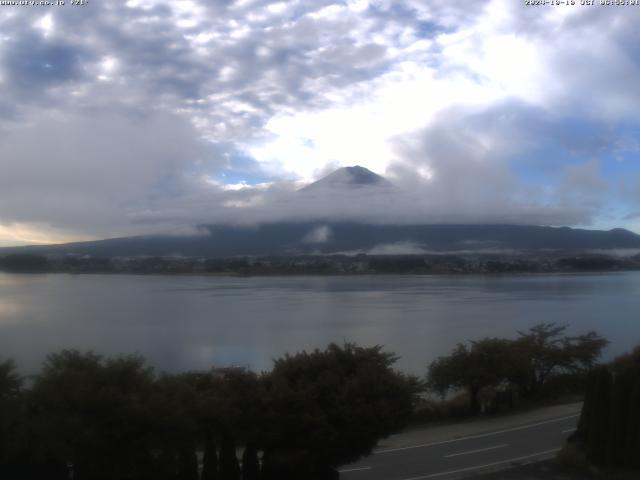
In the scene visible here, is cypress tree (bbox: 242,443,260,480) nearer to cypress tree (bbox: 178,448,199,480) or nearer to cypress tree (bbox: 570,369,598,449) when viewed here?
cypress tree (bbox: 178,448,199,480)

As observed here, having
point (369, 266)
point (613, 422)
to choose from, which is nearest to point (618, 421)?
point (613, 422)

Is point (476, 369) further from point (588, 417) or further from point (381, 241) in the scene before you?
point (381, 241)

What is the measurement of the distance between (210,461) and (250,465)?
1.78ft

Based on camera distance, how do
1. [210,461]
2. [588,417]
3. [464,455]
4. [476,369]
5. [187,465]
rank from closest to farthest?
[187,465] < [210,461] < [588,417] < [464,455] < [476,369]

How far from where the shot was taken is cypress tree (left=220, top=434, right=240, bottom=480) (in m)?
8.06

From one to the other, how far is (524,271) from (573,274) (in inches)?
230

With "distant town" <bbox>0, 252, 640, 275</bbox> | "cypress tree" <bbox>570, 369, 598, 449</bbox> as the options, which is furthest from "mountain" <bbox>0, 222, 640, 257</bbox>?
"cypress tree" <bbox>570, 369, 598, 449</bbox>

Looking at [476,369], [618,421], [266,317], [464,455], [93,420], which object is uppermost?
[93,420]

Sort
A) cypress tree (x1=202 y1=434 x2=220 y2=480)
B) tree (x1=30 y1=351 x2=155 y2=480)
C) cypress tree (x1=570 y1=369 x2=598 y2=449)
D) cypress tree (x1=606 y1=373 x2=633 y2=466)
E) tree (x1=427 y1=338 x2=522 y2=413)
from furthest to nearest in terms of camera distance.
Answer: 1. tree (x1=427 y1=338 x2=522 y2=413)
2. cypress tree (x1=570 y1=369 x2=598 y2=449)
3. cypress tree (x1=606 y1=373 x2=633 y2=466)
4. cypress tree (x1=202 y1=434 x2=220 y2=480)
5. tree (x1=30 y1=351 x2=155 y2=480)

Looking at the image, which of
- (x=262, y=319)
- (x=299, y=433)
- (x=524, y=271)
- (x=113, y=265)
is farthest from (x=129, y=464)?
(x=524, y=271)

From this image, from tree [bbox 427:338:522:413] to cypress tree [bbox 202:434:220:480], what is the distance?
862 cm

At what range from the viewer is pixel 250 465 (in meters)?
8.28

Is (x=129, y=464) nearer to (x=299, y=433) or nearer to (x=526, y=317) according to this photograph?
(x=299, y=433)

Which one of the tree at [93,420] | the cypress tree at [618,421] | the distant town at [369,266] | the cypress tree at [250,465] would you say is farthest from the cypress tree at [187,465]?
the distant town at [369,266]
